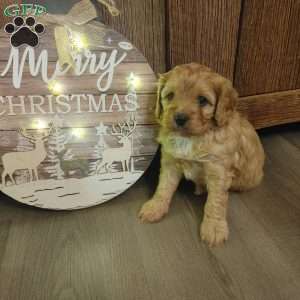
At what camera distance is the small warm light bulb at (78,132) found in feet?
4.06

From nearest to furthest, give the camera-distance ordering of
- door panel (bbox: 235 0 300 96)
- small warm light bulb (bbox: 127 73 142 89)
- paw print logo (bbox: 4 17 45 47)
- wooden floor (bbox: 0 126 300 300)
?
1. wooden floor (bbox: 0 126 300 300)
2. paw print logo (bbox: 4 17 45 47)
3. small warm light bulb (bbox: 127 73 142 89)
4. door panel (bbox: 235 0 300 96)

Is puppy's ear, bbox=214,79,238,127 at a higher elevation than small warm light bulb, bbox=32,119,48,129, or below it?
higher

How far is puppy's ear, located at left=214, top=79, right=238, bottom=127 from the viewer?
3.59 ft

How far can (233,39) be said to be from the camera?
1399mm

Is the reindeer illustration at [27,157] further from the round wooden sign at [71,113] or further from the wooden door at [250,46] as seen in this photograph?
the wooden door at [250,46]

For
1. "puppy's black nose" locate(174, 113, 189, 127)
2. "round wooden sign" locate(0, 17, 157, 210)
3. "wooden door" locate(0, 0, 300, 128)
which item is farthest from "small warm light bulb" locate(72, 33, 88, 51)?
"puppy's black nose" locate(174, 113, 189, 127)

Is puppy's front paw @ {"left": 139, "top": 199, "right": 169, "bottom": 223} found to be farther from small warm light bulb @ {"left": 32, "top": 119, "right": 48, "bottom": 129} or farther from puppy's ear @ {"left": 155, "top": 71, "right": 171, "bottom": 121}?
small warm light bulb @ {"left": 32, "top": 119, "right": 48, "bottom": 129}

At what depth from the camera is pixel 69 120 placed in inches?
48.2

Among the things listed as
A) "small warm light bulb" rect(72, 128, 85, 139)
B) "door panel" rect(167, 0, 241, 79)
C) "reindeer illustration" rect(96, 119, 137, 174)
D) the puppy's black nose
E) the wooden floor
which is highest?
"door panel" rect(167, 0, 241, 79)

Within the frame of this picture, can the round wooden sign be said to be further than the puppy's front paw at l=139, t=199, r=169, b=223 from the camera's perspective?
No

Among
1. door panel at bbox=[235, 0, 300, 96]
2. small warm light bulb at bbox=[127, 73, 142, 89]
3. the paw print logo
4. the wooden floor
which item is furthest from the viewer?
door panel at bbox=[235, 0, 300, 96]

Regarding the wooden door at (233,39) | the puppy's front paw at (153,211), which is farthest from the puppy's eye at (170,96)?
the puppy's front paw at (153,211)

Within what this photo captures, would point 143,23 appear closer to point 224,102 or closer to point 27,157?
point 224,102

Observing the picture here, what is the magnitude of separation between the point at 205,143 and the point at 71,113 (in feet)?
1.56
